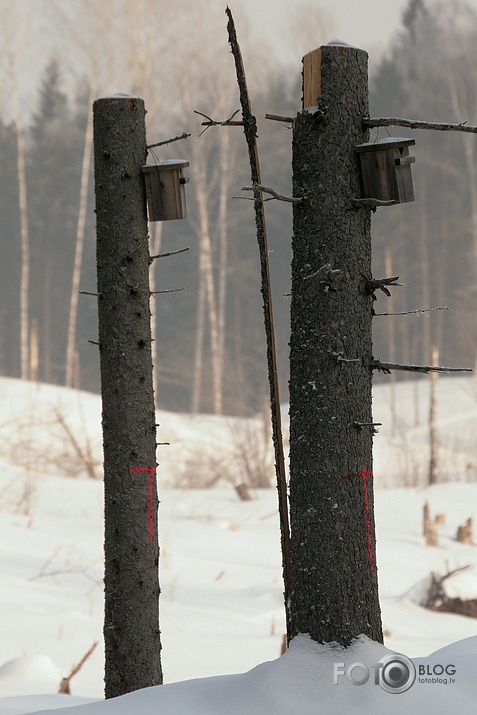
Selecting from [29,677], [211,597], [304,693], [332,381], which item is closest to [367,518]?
[332,381]

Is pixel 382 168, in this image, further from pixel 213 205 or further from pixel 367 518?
pixel 213 205

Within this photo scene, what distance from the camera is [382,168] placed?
305 centimetres

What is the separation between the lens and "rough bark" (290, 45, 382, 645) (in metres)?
3.00

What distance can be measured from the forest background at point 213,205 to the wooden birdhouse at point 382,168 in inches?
599

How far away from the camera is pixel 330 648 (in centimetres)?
296

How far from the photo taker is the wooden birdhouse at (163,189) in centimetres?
400

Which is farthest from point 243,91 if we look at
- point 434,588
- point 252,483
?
point 252,483

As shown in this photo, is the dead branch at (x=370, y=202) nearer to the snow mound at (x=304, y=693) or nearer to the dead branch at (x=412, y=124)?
the dead branch at (x=412, y=124)

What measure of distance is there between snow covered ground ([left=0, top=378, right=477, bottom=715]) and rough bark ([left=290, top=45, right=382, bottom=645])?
17 cm

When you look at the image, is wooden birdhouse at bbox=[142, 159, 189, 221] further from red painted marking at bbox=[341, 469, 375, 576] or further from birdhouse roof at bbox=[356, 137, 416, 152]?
red painted marking at bbox=[341, 469, 375, 576]

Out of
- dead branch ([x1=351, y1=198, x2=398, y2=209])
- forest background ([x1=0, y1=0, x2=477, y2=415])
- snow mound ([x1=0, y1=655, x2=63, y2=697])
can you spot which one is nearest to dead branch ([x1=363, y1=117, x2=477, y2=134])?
dead branch ([x1=351, y1=198, x2=398, y2=209])

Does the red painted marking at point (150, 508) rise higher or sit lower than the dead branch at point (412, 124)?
lower

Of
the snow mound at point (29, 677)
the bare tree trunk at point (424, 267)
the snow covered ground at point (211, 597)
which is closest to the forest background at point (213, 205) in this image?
the bare tree trunk at point (424, 267)

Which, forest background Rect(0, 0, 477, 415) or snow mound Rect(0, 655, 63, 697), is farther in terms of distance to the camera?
forest background Rect(0, 0, 477, 415)
